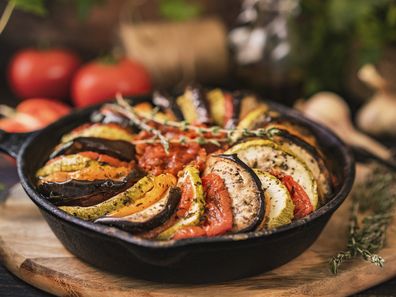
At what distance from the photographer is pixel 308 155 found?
370 cm

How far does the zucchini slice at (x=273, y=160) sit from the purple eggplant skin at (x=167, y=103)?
2.42 ft

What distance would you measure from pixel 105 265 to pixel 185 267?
0.49 meters

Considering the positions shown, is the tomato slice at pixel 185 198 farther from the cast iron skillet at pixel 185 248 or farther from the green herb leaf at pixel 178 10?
the green herb leaf at pixel 178 10

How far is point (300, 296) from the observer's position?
3270 millimetres

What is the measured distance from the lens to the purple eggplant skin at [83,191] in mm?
3307

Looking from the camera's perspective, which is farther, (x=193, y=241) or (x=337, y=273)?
(x=337, y=273)

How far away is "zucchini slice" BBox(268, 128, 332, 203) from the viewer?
3.66m

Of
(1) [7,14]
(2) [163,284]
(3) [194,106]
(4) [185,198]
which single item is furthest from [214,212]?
(1) [7,14]

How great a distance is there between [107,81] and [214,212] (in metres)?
3.26

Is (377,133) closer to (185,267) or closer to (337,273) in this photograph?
(337,273)

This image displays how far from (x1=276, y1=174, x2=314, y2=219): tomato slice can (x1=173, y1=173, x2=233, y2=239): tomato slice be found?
40 centimetres

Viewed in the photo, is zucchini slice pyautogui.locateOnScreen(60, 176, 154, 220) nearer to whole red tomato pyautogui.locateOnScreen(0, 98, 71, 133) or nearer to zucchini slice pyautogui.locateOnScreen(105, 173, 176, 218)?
zucchini slice pyautogui.locateOnScreen(105, 173, 176, 218)

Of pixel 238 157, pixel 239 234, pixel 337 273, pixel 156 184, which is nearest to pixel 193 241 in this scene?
pixel 239 234

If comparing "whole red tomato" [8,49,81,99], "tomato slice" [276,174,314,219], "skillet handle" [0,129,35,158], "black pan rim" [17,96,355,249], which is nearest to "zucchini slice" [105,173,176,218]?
"black pan rim" [17,96,355,249]
